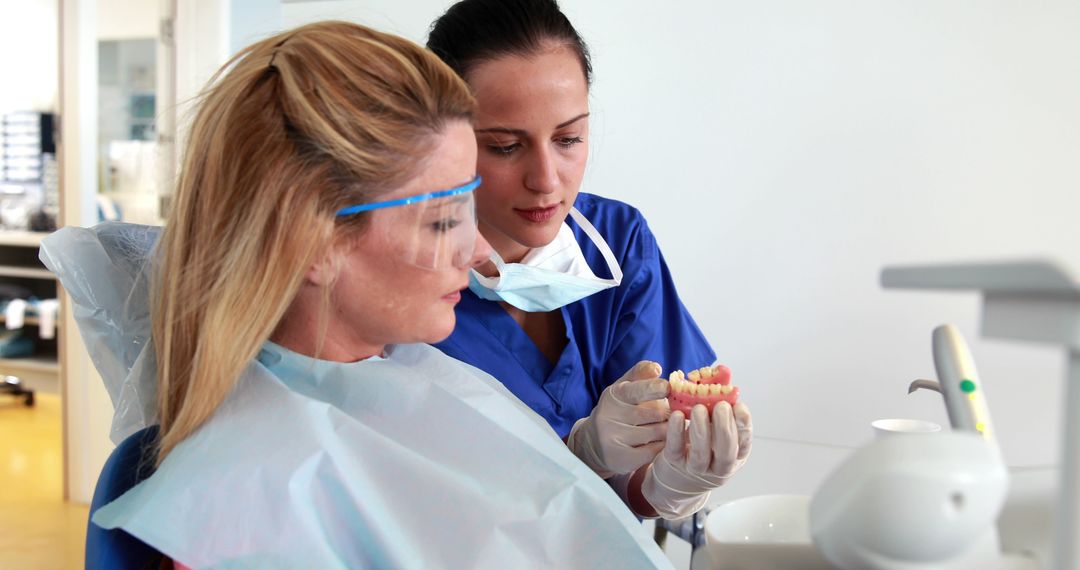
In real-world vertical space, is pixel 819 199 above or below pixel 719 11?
below

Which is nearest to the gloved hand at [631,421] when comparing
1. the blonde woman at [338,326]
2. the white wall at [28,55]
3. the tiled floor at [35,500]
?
the blonde woman at [338,326]

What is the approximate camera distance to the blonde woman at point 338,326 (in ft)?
3.61

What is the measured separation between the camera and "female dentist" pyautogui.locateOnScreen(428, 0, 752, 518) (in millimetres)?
1473

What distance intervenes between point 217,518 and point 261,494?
5 cm

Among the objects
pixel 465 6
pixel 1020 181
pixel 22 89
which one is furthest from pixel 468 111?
pixel 22 89

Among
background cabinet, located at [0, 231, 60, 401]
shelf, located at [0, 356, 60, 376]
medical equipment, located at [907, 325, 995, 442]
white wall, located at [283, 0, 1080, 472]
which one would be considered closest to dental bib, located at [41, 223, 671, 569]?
medical equipment, located at [907, 325, 995, 442]

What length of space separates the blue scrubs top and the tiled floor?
101 inches

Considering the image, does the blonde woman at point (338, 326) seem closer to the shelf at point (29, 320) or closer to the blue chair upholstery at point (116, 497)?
the blue chair upholstery at point (116, 497)

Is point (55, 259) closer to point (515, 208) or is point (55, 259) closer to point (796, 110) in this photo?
point (515, 208)

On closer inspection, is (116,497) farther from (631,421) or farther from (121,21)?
(121,21)

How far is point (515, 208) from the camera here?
61.9 inches

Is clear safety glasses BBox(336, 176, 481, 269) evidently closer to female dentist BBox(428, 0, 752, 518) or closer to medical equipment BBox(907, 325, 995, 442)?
female dentist BBox(428, 0, 752, 518)

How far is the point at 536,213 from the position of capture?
5.16ft

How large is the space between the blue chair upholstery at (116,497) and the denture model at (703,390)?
0.75m
